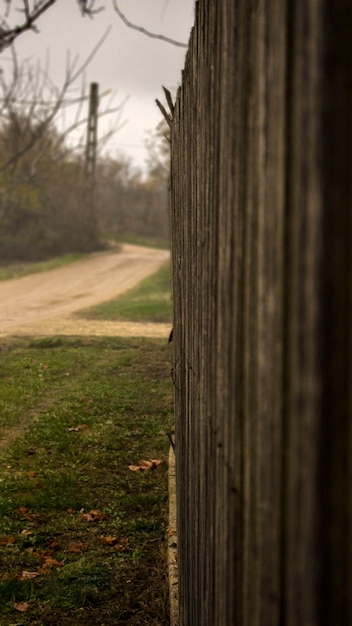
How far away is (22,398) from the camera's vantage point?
829 centimetres

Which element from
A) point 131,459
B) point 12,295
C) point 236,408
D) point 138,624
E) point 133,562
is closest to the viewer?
point 236,408

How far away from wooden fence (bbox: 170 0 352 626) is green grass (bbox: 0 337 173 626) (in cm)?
218

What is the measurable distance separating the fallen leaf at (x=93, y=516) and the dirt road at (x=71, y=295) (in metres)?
8.61

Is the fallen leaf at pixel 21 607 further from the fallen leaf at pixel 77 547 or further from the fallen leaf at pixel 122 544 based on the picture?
the fallen leaf at pixel 122 544

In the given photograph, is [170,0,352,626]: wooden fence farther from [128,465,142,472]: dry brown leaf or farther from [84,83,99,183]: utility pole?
[84,83,99,183]: utility pole

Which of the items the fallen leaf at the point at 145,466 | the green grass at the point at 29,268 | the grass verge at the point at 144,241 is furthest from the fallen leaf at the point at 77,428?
the grass verge at the point at 144,241

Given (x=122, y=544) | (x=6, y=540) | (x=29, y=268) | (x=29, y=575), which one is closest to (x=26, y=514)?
(x=6, y=540)

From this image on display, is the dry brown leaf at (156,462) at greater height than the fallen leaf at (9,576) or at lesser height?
greater

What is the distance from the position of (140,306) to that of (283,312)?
57.9ft

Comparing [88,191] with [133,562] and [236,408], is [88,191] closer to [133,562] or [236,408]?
[133,562]

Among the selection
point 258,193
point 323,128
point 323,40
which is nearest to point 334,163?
point 323,128

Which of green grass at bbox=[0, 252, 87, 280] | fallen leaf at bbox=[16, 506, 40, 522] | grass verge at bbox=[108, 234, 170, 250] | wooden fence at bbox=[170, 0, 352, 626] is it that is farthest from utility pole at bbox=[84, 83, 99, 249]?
wooden fence at bbox=[170, 0, 352, 626]

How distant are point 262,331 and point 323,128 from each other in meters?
0.40

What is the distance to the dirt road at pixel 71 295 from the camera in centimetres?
1467
